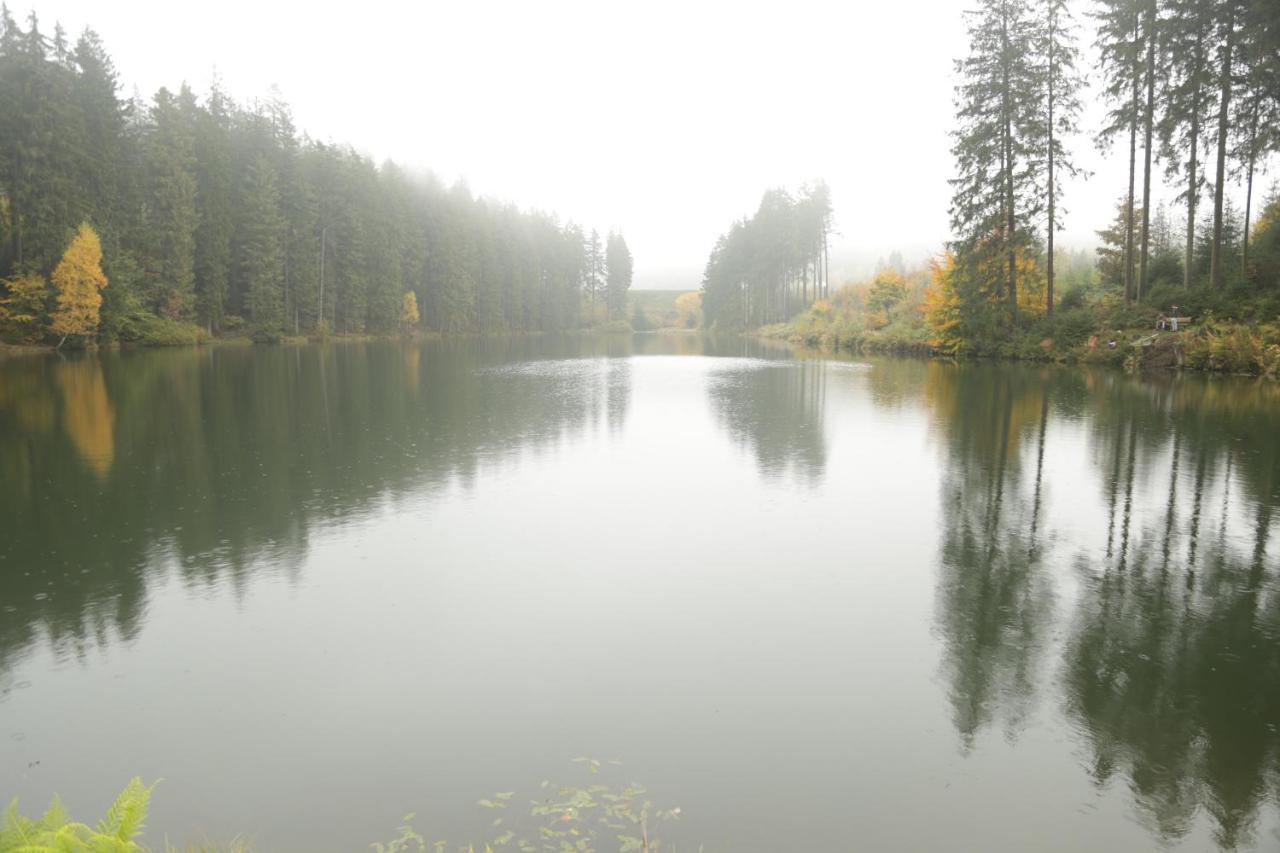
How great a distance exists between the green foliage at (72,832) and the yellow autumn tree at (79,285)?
43545 millimetres

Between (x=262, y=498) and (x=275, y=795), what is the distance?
7.29 m

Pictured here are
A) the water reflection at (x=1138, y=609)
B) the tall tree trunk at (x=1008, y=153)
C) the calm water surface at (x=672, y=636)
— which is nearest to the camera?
the calm water surface at (x=672, y=636)

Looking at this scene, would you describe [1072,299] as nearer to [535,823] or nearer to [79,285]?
[535,823]

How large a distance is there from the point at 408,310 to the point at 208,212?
2431 centimetres

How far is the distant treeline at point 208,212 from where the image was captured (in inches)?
1548

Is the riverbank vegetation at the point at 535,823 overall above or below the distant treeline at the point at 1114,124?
below

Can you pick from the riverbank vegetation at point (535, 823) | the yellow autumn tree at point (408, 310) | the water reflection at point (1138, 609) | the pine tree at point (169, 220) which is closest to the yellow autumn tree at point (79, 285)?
the pine tree at point (169, 220)

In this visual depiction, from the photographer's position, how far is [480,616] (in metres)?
6.73

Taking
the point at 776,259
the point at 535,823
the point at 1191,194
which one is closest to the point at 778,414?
the point at 535,823

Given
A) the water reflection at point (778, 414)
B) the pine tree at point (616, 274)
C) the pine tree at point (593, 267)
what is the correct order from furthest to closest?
the pine tree at point (616, 274), the pine tree at point (593, 267), the water reflection at point (778, 414)

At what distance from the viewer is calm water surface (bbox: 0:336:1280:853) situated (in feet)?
13.8

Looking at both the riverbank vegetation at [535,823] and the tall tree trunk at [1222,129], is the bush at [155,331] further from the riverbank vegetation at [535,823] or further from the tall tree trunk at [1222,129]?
the tall tree trunk at [1222,129]

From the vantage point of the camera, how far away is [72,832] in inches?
125

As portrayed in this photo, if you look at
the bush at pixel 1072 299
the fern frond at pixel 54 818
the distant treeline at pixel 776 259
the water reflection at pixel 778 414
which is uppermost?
the distant treeline at pixel 776 259
